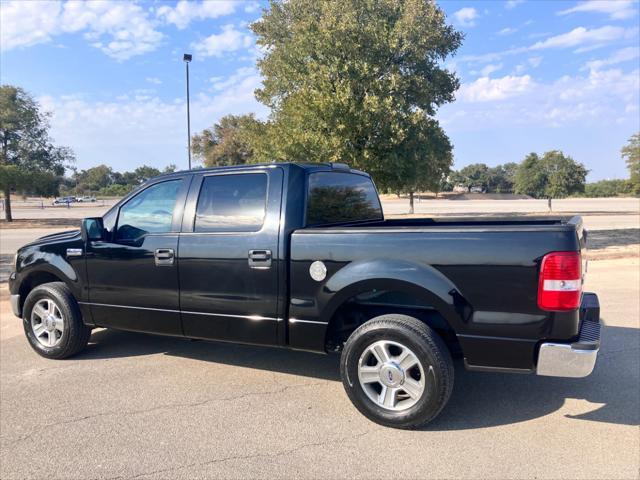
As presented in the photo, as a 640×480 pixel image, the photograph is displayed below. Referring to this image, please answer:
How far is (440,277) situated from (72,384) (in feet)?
10.8

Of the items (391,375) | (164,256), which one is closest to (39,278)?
(164,256)

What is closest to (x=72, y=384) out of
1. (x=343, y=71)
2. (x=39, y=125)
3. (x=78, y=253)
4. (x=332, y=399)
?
(x=78, y=253)

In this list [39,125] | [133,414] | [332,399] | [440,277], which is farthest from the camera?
[39,125]

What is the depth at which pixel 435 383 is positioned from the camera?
3369mm

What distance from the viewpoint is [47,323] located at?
16.4 feet

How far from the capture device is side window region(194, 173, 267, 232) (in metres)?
4.07

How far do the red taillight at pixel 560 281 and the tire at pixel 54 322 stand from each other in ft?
13.7

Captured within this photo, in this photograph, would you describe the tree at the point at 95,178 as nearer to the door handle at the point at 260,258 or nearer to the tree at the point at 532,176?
the tree at the point at 532,176

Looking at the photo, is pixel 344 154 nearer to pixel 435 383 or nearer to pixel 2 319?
pixel 2 319

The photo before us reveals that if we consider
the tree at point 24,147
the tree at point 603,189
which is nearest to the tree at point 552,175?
the tree at point 24,147

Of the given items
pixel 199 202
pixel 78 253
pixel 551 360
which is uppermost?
pixel 199 202

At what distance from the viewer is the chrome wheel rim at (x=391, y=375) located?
3502mm

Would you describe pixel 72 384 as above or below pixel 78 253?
below

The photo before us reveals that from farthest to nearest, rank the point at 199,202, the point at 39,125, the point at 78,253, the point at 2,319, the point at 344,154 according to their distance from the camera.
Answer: the point at 39,125, the point at 344,154, the point at 2,319, the point at 78,253, the point at 199,202
